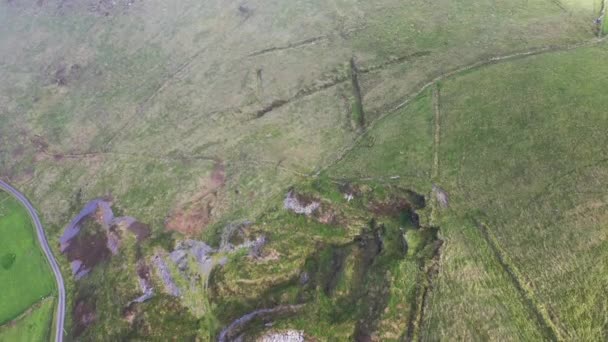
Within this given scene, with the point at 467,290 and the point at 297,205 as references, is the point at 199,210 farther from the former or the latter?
the point at 467,290

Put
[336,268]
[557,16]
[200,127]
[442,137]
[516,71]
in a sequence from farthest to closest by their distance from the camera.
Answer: [557,16]
[200,127]
[516,71]
[442,137]
[336,268]

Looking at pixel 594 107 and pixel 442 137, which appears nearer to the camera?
pixel 594 107

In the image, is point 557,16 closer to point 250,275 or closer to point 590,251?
point 590,251

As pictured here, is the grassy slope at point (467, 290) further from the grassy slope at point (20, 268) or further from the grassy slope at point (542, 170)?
the grassy slope at point (20, 268)

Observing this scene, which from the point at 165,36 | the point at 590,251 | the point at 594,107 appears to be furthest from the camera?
the point at 165,36

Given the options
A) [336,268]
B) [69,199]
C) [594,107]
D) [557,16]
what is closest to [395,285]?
[336,268]

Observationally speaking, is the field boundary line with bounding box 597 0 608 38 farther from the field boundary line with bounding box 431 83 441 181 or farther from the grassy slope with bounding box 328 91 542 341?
the grassy slope with bounding box 328 91 542 341

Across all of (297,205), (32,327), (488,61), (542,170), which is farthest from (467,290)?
(32,327)

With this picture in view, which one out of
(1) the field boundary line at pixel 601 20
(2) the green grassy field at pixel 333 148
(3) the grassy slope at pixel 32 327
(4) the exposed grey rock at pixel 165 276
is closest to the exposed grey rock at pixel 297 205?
(2) the green grassy field at pixel 333 148
